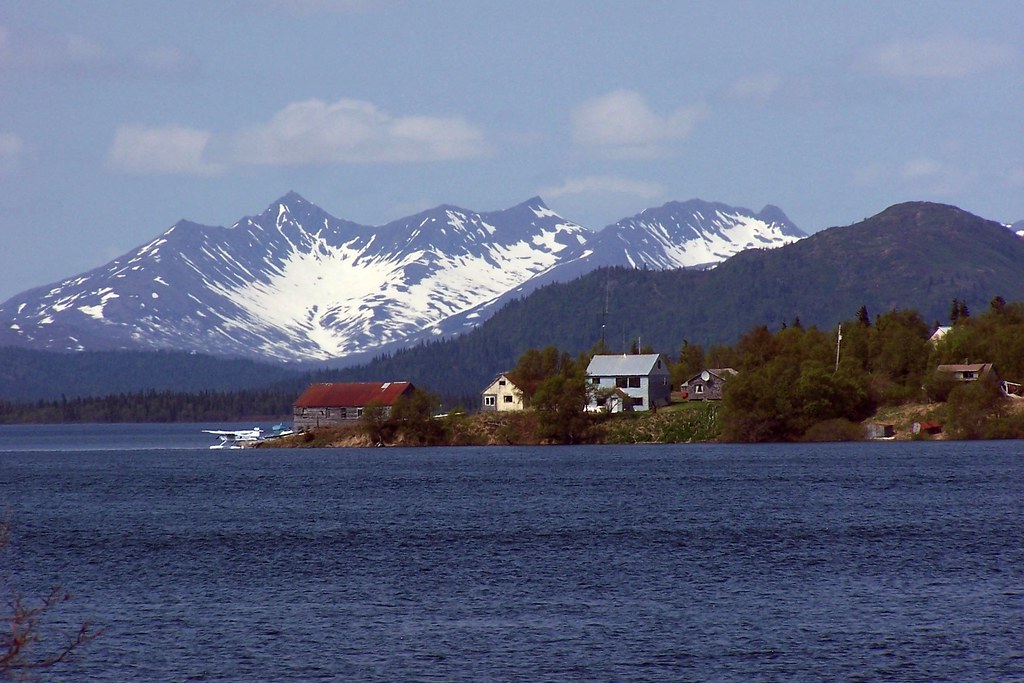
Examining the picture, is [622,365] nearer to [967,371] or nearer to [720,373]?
[720,373]

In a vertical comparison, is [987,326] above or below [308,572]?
above

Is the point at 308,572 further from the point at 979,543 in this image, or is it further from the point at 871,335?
the point at 871,335

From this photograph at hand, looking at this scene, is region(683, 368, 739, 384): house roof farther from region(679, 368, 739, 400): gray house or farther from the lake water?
the lake water

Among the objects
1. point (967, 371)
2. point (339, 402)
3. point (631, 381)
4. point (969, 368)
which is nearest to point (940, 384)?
point (967, 371)

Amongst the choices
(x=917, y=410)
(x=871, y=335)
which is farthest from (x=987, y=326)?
(x=917, y=410)

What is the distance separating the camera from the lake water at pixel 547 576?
38.2m

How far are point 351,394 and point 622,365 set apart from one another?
37.1m

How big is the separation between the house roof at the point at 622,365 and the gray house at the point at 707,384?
24.9 ft

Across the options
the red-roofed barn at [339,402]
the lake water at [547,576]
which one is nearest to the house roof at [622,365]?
the red-roofed barn at [339,402]

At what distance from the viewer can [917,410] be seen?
148 m

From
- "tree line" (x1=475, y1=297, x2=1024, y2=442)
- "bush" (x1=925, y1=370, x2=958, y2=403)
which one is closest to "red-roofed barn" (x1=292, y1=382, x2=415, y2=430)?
"tree line" (x1=475, y1=297, x2=1024, y2=442)

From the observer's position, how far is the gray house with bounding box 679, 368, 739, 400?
168 m

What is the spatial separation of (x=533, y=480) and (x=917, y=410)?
62394 mm

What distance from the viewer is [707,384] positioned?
170875mm
